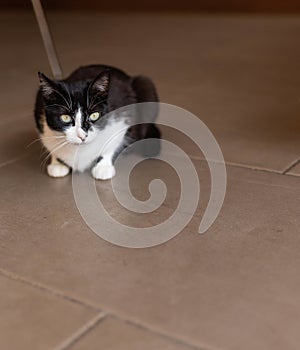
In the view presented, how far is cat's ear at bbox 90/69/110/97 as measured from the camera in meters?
1.52

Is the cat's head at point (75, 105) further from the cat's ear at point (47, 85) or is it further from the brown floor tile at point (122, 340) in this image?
the brown floor tile at point (122, 340)

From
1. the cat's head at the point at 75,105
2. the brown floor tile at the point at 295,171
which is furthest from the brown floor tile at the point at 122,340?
the brown floor tile at the point at 295,171

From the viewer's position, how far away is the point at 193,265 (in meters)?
1.20

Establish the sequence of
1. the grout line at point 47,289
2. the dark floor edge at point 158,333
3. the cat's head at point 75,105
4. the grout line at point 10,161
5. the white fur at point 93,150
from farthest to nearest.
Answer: the grout line at point 10,161
the white fur at point 93,150
the cat's head at point 75,105
the grout line at point 47,289
the dark floor edge at point 158,333

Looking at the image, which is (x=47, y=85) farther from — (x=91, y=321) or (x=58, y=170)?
(x=91, y=321)

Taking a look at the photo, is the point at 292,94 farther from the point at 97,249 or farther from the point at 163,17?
the point at 163,17

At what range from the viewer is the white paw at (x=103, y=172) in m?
1.64

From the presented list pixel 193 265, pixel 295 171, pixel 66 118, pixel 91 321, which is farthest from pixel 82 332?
pixel 295 171

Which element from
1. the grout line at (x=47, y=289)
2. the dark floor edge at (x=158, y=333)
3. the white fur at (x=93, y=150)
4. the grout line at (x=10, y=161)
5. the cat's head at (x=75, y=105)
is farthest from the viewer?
the grout line at (x=10, y=161)

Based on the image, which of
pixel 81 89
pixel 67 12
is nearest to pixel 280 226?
pixel 81 89

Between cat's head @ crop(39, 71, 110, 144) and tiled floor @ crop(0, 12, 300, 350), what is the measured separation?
0.16 m

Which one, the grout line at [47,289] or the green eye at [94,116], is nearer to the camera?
the grout line at [47,289]

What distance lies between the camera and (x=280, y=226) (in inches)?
52.6

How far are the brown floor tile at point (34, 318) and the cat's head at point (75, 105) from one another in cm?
49
